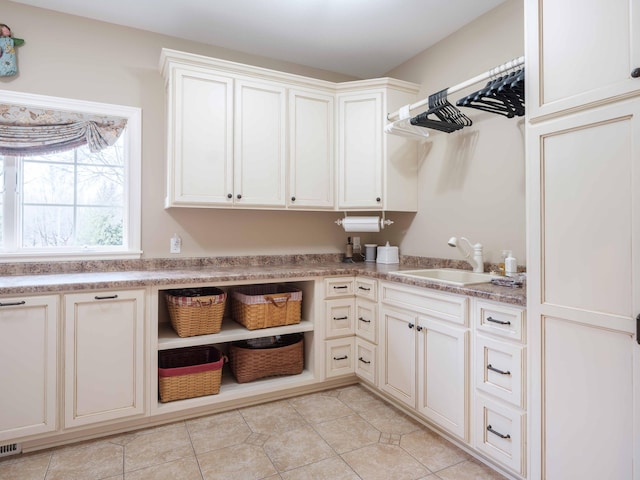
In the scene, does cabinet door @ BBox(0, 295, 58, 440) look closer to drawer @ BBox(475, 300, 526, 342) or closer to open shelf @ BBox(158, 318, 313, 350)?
open shelf @ BBox(158, 318, 313, 350)

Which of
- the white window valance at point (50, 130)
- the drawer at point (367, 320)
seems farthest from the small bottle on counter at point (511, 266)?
the white window valance at point (50, 130)

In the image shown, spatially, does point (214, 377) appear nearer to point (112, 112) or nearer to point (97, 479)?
point (97, 479)

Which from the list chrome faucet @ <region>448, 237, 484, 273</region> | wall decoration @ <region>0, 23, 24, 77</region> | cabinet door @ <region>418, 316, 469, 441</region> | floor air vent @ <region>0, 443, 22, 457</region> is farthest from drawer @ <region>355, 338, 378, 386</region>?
wall decoration @ <region>0, 23, 24, 77</region>

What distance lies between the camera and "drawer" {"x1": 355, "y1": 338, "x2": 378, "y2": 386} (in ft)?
8.73

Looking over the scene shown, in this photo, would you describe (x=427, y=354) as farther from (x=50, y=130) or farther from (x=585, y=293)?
(x=50, y=130)

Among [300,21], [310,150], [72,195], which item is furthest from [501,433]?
[72,195]

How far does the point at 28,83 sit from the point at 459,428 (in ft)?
10.8

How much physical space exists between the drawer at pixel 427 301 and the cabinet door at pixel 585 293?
0.42 meters

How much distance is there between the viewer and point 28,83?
2.46m

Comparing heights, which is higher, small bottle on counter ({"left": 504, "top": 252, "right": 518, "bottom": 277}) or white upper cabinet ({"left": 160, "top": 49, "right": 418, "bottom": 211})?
white upper cabinet ({"left": 160, "top": 49, "right": 418, "bottom": 211})

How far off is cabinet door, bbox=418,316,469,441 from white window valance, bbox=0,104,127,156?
2432 mm

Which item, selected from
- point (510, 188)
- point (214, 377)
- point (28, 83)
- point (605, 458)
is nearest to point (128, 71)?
point (28, 83)

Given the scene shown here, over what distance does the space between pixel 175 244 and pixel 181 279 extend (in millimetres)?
645

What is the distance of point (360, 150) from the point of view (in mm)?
3057
